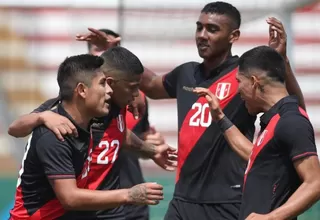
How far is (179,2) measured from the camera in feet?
35.6

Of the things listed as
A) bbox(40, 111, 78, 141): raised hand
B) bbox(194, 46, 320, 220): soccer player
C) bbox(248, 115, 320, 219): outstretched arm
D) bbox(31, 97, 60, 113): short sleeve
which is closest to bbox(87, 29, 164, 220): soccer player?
bbox(31, 97, 60, 113): short sleeve

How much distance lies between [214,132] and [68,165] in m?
1.22

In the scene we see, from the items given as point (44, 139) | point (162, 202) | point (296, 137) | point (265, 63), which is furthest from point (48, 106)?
point (162, 202)

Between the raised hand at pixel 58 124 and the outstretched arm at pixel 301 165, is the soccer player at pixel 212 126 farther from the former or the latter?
the outstretched arm at pixel 301 165

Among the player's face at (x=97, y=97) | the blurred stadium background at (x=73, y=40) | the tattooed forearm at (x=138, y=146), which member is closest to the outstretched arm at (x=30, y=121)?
the player's face at (x=97, y=97)

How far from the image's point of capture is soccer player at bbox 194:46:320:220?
5.19 meters

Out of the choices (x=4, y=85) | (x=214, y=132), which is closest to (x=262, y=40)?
(x=4, y=85)

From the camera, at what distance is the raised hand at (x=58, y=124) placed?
571 centimetres

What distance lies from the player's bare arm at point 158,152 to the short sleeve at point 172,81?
39 centimetres

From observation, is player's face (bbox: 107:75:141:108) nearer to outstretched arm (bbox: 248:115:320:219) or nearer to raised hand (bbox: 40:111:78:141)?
raised hand (bbox: 40:111:78:141)

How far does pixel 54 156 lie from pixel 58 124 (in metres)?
0.19

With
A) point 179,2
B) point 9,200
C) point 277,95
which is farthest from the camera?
point 179,2

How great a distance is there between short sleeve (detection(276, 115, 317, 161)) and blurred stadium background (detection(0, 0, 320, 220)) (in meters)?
5.27

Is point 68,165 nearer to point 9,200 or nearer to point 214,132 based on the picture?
point 214,132
